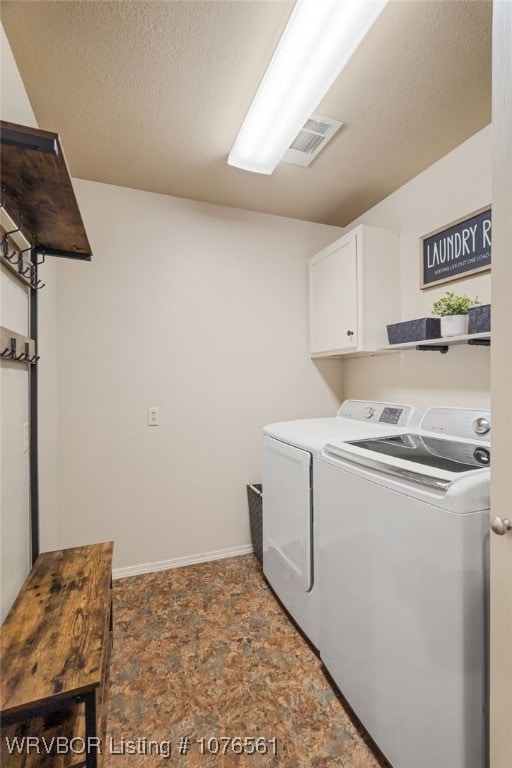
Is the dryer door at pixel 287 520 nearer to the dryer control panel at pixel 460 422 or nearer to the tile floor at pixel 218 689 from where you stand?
the tile floor at pixel 218 689

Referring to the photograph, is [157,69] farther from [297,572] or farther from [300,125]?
[297,572]

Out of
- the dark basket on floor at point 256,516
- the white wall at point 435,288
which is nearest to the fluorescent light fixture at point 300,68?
the white wall at point 435,288

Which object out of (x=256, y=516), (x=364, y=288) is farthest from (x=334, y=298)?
(x=256, y=516)

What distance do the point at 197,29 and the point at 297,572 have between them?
7.60 feet

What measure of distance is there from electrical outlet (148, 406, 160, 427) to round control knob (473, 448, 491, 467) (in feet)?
5.98

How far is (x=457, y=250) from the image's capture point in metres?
1.82

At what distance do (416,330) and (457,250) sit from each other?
0.48 metres

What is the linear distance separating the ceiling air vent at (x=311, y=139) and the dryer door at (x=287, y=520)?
5.20 feet

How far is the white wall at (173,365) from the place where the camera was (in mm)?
2176

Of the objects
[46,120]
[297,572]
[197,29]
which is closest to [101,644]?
[297,572]

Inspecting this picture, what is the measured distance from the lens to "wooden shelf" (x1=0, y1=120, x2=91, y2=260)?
0.89 m

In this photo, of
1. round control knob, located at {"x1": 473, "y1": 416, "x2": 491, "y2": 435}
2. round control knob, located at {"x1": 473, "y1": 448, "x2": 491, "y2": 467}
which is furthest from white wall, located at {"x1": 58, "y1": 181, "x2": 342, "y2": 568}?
round control knob, located at {"x1": 473, "y1": 448, "x2": 491, "y2": 467}

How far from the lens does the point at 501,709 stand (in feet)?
2.83

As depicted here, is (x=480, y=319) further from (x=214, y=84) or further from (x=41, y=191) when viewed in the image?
(x=41, y=191)
